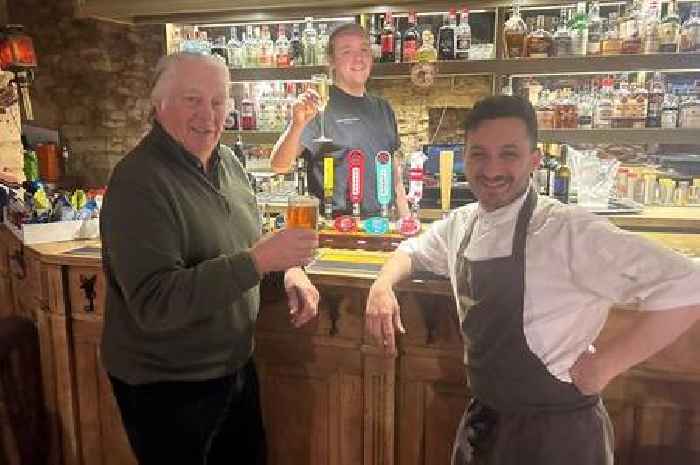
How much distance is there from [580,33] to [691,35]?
21.7 inches

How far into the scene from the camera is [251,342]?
1764mm

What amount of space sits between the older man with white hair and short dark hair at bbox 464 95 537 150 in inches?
18.4

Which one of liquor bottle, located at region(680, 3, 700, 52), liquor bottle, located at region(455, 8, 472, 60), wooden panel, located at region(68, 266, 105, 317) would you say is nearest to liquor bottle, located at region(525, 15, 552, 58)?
liquor bottle, located at region(455, 8, 472, 60)

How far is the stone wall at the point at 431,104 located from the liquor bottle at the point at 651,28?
100cm

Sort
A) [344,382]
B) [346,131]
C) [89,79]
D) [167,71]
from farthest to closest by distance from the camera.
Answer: [89,79] < [346,131] < [344,382] < [167,71]

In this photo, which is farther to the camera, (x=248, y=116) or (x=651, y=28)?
(x=248, y=116)

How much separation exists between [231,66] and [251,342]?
2.69m

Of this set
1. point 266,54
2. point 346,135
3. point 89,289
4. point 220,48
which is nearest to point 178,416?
point 89,289

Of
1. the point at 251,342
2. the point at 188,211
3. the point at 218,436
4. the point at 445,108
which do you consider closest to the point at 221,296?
the point at 188,211

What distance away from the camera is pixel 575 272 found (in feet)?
4.17

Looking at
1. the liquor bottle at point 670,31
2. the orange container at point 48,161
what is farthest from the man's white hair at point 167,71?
the orange container at point 48,161

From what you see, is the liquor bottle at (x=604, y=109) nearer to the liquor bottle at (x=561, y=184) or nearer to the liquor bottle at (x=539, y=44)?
the liquor bottle at (x=539, y=44)

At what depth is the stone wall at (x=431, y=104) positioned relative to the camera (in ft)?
13.7

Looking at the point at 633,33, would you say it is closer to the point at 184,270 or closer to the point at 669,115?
the point at 669,115
